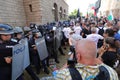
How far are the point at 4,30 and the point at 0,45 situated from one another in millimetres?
335

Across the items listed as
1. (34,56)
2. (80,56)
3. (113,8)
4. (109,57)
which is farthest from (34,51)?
(113,8)

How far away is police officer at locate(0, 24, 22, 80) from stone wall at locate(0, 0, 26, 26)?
6.22 metres

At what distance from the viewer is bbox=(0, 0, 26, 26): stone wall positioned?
9.38 meters

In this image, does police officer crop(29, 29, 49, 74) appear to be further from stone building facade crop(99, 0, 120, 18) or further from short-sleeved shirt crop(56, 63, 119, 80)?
stone building facade crop(99, 0, 120, 18)

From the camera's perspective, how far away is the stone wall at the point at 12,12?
9.38 metres

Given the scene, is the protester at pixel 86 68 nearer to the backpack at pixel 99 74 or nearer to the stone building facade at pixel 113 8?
the backpack at pixel 99 74

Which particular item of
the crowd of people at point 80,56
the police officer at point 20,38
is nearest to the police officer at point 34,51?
the crowd of people at point 80,56

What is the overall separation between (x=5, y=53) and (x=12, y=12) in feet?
27.5

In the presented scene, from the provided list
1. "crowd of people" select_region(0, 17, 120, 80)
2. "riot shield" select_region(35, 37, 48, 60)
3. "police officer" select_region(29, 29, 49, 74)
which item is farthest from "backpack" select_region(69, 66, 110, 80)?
"police officer" select_region(29, 29, 49, 74)

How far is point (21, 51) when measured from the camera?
3.38m

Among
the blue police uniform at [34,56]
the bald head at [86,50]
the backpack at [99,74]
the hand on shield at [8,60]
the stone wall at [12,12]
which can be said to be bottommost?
the blue police uniform at [34,56]

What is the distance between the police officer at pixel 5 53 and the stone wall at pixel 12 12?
6.22m

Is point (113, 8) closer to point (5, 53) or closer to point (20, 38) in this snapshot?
point (20, 38)

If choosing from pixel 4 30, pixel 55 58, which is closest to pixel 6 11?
pixel 55 58
